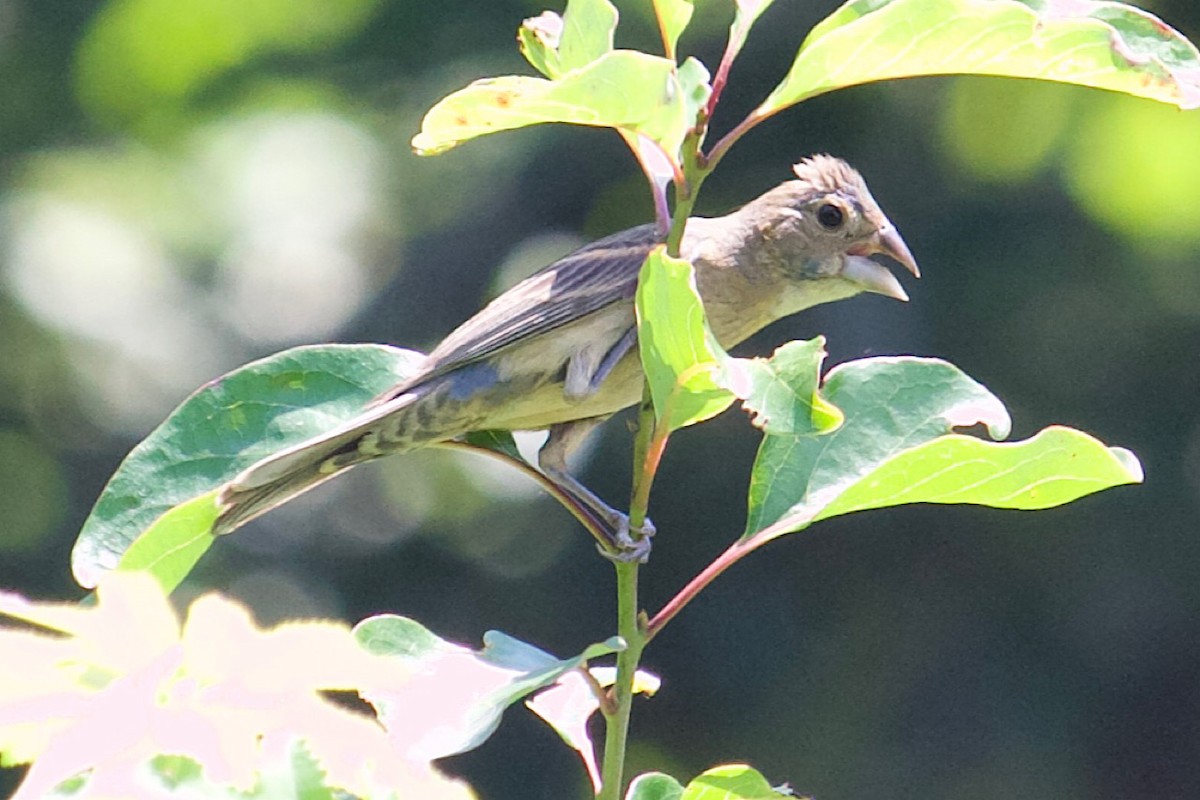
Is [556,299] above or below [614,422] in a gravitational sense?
above

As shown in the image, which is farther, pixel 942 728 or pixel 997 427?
pixel 942 728

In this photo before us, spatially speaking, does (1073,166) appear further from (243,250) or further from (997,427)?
(997,427)

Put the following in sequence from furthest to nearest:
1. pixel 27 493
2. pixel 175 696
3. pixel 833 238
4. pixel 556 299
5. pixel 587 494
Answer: pixel 27 493 → pixel 833 238 → pixel 556 299 → pixel 587 494 → pixel 175 696

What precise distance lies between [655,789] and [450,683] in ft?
0.94

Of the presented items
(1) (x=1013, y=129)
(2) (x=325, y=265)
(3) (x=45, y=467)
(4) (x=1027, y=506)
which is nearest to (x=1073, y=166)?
(1) (x=1013, y=129)

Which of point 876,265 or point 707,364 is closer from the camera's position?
point 707,364

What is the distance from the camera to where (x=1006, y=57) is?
63.3 inches

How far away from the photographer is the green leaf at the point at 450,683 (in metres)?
1.61

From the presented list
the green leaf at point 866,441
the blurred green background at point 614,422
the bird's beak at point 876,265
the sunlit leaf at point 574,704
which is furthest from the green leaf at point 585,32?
the blurred green background at point 614,422

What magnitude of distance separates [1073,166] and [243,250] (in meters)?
2.66

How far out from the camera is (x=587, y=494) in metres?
2.47

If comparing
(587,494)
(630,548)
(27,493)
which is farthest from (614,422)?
(630,548)

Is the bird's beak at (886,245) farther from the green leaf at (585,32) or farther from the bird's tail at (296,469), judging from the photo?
the green leaf at (585,32)

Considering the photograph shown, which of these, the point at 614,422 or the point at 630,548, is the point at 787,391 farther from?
the point at 614,422
